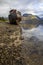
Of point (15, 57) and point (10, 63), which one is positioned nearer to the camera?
point (10, 63)

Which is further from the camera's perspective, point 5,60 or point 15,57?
point 15,57

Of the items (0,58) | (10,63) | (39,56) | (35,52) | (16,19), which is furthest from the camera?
(16,19)

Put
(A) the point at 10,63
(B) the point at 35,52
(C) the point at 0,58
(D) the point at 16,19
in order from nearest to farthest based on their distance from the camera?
(A) the point at 10,63, (C) the point at 0,58, (B) the point at 35,52, (D) the point at 16,19

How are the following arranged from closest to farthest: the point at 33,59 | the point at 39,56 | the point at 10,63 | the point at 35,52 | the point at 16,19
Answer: the point at 10,63, the point at 33,59, the point at 39,56, the point at 35,52, the point at 16,19

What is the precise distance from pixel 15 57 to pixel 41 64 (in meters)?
1.86

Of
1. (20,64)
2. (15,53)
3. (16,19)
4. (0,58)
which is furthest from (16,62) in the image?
(16,19)

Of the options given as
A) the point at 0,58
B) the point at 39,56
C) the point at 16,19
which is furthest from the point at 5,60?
the point at 16,19

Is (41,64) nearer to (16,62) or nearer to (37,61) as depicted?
(37,61)

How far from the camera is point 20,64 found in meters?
10.4

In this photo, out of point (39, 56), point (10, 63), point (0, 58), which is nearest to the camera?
point (10, 63)

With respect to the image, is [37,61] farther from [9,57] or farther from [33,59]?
[9,57]

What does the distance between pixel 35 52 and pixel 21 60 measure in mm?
3208

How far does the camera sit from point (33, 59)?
39.6ft

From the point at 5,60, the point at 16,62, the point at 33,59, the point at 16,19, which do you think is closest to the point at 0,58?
the point at 5,60
